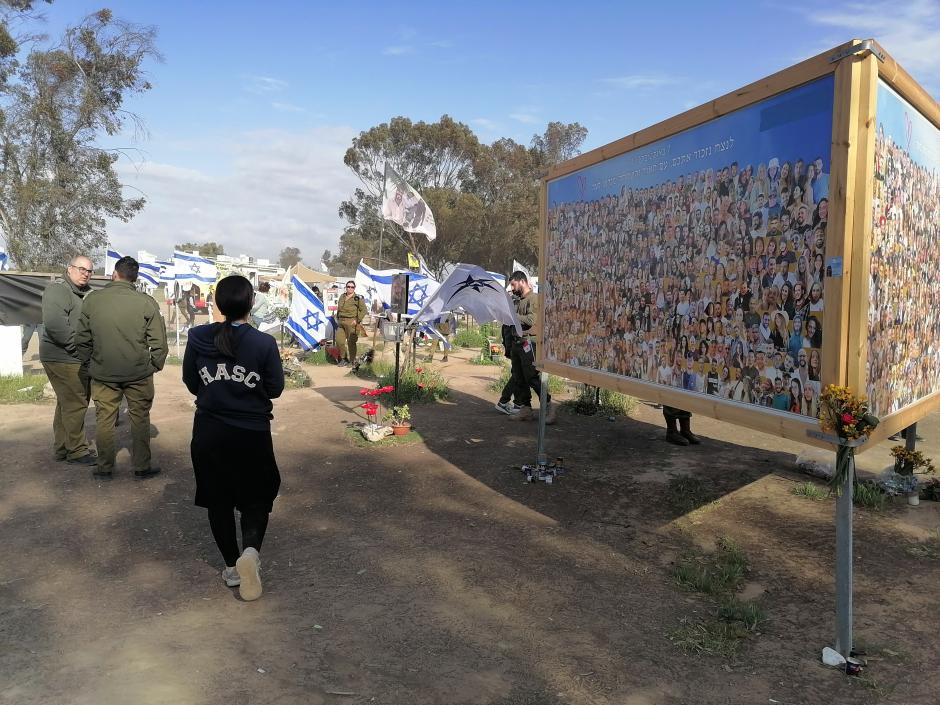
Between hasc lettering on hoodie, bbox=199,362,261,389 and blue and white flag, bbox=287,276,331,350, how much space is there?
10.1 m

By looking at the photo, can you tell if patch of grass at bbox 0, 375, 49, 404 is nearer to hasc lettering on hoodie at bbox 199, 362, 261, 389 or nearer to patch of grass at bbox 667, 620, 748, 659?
hasc lettering on hoodie at bbox 199, 362, 261, 389

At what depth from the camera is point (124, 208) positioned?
931 inches

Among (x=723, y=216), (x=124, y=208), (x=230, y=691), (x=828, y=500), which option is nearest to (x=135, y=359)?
(x=230, y=691)

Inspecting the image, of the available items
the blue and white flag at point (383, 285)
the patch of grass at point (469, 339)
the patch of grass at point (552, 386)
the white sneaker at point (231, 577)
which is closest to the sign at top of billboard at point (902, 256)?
the white sneaker at point (231, 577)

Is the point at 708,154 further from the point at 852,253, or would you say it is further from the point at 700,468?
the point at 700,468

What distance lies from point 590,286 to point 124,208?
2343 cm

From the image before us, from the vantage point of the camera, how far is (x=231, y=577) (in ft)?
12.4

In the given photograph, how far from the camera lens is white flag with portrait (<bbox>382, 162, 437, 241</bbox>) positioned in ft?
39.1

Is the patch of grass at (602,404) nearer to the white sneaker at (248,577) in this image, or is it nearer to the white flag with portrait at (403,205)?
the white flag with portrait at (403,205)

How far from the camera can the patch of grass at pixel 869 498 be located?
514 centimetres

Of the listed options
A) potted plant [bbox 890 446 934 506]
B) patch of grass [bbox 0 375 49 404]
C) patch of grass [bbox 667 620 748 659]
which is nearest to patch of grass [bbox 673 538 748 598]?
patch of grass [bbox 667 620 748 659]

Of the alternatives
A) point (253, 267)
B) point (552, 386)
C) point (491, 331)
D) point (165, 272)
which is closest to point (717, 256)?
point (552, 386)

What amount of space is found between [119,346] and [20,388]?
598 centimetres

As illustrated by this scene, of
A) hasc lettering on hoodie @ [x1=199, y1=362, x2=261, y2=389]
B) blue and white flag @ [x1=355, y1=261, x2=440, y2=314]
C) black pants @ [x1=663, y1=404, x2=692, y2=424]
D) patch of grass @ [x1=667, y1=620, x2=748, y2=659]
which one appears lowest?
patch of grass @ [x1=667, y1=620, x2=748, y2=659]
